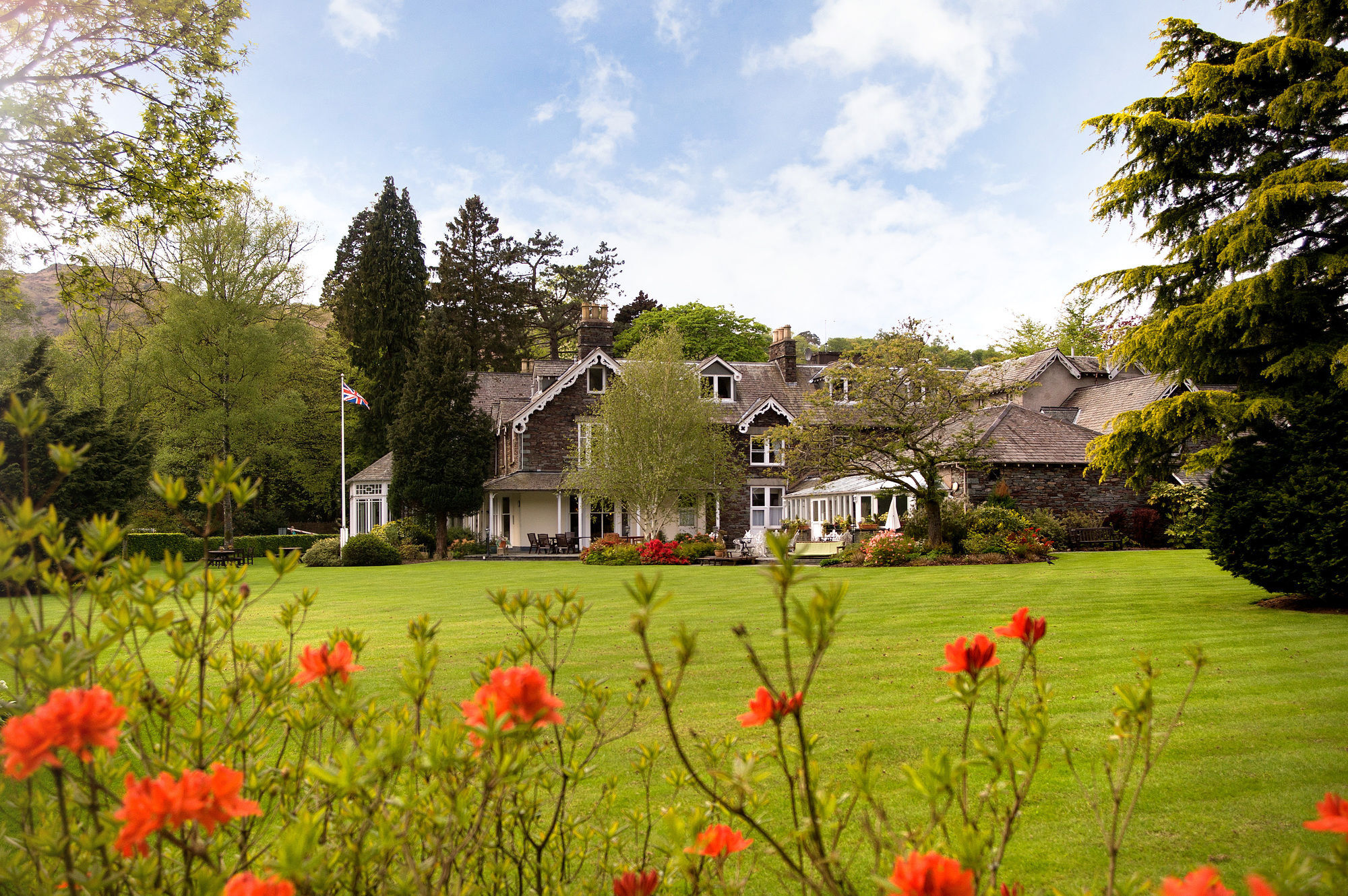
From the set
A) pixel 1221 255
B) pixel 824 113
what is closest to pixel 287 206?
pixel 824 113

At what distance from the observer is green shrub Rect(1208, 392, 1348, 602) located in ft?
36.6

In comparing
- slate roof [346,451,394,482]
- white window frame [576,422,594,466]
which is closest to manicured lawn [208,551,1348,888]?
white window frame [576,422,594,466]

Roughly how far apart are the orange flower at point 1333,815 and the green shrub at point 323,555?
1203 inches

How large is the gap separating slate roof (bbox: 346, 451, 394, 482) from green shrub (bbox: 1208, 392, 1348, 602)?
32245 millimetres

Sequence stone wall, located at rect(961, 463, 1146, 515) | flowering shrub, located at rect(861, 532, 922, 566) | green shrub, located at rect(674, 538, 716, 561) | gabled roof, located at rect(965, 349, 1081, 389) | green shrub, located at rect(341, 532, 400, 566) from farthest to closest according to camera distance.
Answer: gabled roof, located at rect(965, 349, 1081, 389), green shrub, located at rect(341, 532, 400, 566), stone wall, located at rect(961, 463, 1146, 515), green shrub, located at rect(674, 538, 716, 561), flowering shrub, located at rect(861, 532, 922, 566)

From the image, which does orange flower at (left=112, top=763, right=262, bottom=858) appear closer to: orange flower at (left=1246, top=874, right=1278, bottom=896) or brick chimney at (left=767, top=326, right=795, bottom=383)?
orange flower at (left=1246, top=874, right=1278, bottom=896)

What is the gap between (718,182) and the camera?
32.8 m

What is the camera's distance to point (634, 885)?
1799 millimetres

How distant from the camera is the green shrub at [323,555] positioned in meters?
29.0

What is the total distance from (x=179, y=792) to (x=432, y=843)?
0.97m

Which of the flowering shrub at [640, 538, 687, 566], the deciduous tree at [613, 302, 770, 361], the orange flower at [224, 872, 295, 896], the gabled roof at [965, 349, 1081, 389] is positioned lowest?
the flowering shrub at [640, 538, 687, 566]

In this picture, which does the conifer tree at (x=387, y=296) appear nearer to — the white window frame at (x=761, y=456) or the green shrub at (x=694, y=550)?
the white window frame at (x=761, y=456)

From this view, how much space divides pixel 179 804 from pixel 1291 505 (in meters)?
13.7

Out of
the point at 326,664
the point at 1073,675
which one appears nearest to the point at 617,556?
the point at 1073,675
